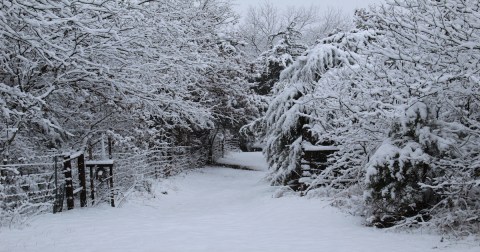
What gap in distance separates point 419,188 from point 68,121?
8177 millimetres

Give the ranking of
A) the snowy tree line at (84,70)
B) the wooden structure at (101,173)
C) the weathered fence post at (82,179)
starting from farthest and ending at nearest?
the wooden structure at (101,173) < the weathered fence post at (82,179) < the snowy tree line at (84,70)

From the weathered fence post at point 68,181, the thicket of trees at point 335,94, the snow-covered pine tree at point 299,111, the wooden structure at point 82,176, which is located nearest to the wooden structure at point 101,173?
the wooden structure at point 82,176

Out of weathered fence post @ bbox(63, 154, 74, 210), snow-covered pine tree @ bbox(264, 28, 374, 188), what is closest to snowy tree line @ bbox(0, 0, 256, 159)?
weathered fence post @ bbox(63, 154, 74, 210)

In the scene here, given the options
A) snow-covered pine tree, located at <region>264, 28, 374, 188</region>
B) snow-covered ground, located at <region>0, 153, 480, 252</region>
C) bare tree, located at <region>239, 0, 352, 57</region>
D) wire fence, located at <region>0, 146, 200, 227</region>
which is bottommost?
snow-covered ground, located at <region>0, 153, 480, 252</region>

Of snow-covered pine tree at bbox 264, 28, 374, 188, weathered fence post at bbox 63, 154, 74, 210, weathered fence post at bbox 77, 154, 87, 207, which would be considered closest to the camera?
weathered fence post at bbox 63, 154, 74, 210

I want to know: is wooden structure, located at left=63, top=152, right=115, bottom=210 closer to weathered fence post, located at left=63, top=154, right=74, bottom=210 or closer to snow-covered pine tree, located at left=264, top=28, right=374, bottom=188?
weathered fence post, located at left=63, top=154, right=74, bottom=210

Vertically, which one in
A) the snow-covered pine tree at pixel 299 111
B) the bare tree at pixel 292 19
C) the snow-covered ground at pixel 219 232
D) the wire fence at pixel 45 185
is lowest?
the snow-covered ground at pixel 219 232

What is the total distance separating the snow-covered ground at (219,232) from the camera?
552cm

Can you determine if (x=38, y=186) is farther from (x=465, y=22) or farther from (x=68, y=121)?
(x=465, y=22)

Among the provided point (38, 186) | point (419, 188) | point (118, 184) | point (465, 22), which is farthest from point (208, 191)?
point (465, 22)

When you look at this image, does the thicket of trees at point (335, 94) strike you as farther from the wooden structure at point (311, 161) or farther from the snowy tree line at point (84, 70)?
the wooden structure at point (311, 161)

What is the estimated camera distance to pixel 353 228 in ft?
21.8

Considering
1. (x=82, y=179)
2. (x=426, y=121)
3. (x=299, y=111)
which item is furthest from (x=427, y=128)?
(x=82, y=179)

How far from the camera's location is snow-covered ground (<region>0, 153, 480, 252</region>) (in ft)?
18.1
